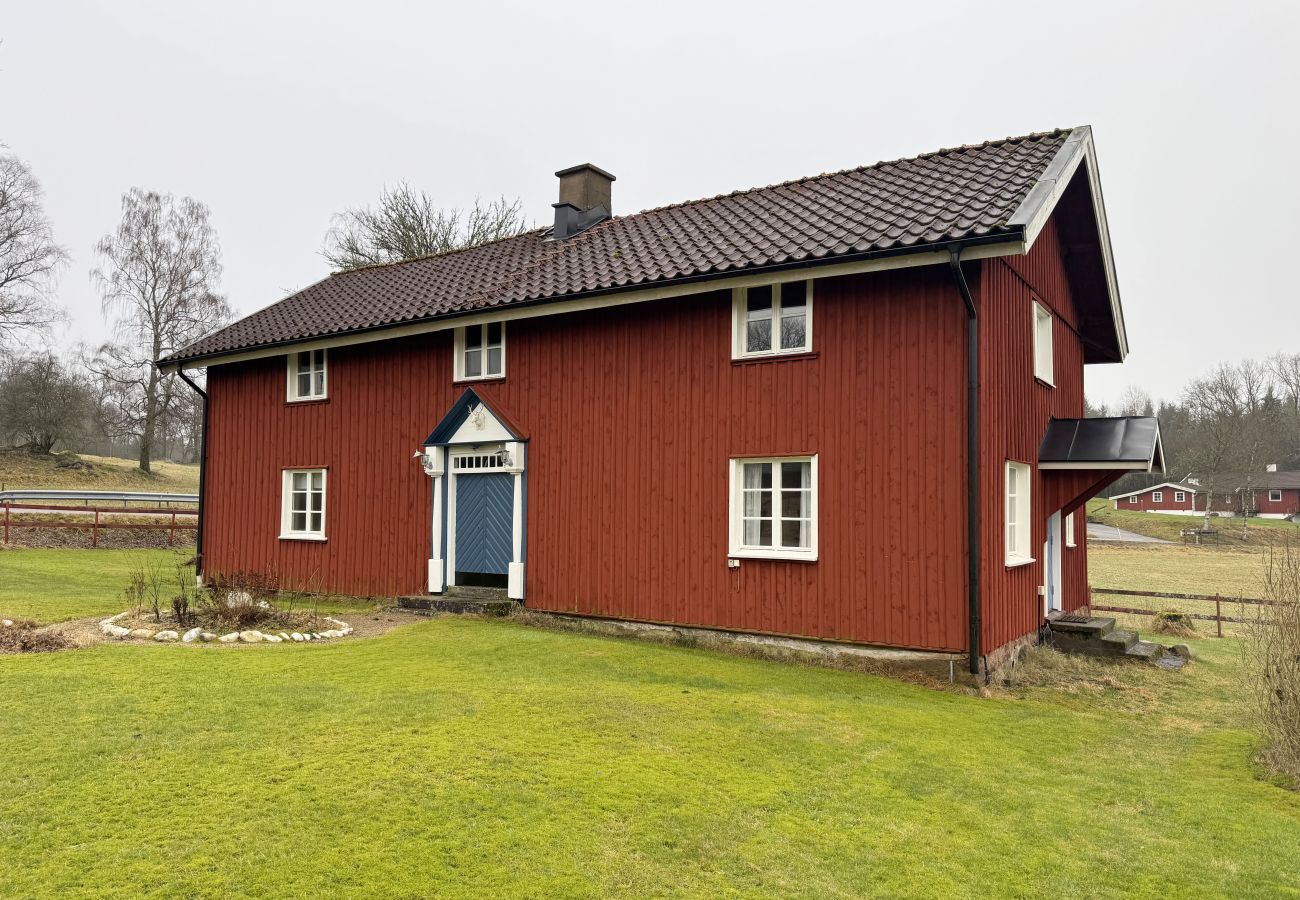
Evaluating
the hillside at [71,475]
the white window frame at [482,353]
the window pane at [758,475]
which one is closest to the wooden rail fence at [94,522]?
the hillside at [71,475]

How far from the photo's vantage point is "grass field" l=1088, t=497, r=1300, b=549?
49969 mm

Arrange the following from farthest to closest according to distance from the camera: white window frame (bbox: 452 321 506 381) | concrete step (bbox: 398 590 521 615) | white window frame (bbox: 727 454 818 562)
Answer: white window frame (bbox: 452 321 506 381)
concrete step (bbox: 398 590 521 615)
white window frame (bbox: 727 454 818 562)

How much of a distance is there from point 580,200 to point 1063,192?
8632 mm

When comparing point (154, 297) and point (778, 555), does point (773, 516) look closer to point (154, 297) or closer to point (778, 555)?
point (778, 555)

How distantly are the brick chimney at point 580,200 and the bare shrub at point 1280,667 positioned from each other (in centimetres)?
1241

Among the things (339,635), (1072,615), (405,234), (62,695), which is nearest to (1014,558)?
(1072,615)

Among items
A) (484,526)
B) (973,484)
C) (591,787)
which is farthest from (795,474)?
(591,787)

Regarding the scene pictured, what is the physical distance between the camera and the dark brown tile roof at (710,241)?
10211 millimetres

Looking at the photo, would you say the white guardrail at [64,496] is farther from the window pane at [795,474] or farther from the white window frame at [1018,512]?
the white window frame at [1018,512]

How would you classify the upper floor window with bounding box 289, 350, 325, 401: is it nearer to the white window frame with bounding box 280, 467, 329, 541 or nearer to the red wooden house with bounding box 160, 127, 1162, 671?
the red wooden house with bounding box 160, 127, 1162, 671

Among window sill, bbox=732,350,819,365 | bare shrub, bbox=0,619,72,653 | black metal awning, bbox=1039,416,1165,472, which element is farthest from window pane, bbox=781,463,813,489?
bare shrub, bbox=0,619,72,653

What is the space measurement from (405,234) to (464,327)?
19.4 meters

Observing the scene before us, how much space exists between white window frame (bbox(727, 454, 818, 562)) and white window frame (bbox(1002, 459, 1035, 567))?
2.26 meters

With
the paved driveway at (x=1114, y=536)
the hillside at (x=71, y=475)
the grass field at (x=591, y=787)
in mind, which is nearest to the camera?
the grass field at (x=591, y=787)
